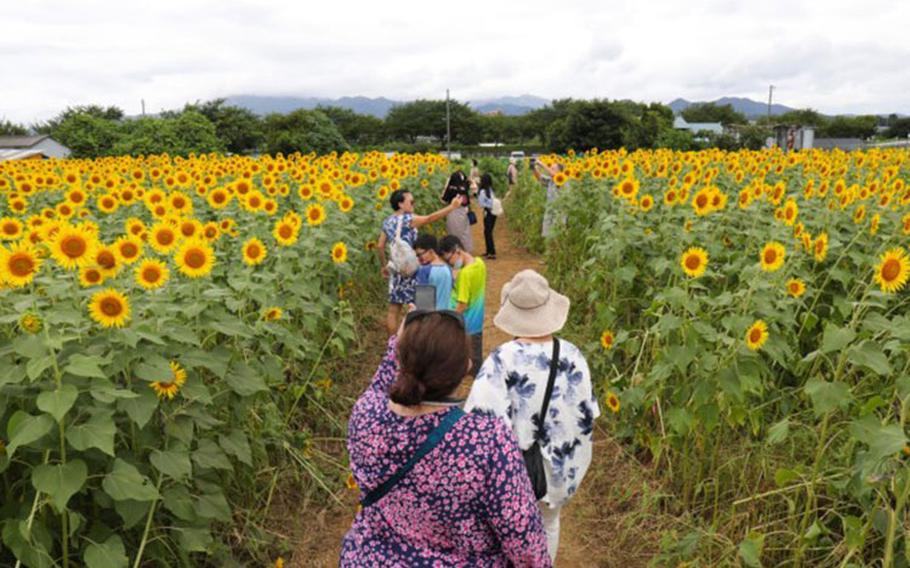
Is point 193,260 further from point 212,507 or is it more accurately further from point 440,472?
point 440,472

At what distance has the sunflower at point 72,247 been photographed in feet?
9.38

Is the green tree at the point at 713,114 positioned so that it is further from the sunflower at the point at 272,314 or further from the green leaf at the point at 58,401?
the green leaf at the point at 58,401

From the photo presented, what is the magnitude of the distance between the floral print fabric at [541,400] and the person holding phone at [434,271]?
286 cm

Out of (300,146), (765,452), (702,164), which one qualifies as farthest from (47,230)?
(300,146)

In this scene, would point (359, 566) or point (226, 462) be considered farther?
point (226, 462)

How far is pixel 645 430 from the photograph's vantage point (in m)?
4.34

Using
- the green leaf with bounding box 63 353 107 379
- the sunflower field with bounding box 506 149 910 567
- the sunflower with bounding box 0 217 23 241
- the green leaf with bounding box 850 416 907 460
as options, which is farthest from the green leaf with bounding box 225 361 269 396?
the green leaf with bounding box 850 416 907 460

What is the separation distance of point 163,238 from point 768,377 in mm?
3680

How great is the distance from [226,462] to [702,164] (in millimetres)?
7959

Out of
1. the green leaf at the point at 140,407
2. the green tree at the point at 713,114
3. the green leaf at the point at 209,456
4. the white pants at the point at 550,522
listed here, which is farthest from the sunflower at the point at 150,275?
the green tree at the point at 713,114

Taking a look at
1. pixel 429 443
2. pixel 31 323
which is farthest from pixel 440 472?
pixel 31 323

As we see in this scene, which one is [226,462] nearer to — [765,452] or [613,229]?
[765,452]

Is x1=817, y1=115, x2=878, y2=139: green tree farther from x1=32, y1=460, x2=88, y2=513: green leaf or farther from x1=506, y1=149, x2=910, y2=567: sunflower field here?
x1=32, y1=460, x2=88, y2=513: green leaf

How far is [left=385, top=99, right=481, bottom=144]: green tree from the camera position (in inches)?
3730
